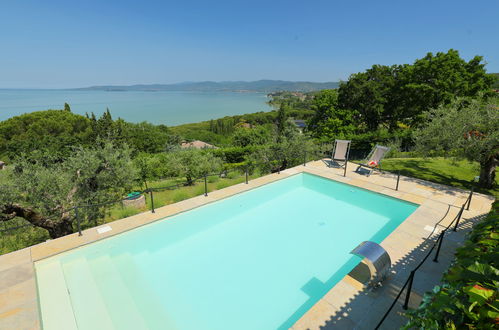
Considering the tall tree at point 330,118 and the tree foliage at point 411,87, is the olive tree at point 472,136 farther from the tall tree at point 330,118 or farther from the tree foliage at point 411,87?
the tall tree at point 330,118

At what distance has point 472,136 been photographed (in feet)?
25.3

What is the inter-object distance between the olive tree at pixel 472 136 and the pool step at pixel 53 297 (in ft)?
35.1

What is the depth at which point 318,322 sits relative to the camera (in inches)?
136

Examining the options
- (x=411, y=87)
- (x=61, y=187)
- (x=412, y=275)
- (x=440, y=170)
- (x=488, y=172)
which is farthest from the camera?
(x=411, y=87)

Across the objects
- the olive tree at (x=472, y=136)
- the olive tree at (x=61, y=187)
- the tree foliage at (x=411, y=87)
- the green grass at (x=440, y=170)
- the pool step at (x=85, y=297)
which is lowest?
the pool step at (x=85, y=297)

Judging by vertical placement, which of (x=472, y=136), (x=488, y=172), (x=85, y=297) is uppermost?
(x=472, y=136)

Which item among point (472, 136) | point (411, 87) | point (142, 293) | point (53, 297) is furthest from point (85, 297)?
point (411, 87)

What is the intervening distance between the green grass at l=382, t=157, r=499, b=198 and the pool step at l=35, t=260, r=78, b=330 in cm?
1142

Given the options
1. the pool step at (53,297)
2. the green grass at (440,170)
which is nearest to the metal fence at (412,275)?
the green grass at (440,170)

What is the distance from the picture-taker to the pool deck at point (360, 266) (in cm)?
350

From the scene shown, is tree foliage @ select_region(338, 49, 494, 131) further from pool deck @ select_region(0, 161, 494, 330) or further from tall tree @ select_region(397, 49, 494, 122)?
pool deck @ select_region(0, 161, 494, 330)

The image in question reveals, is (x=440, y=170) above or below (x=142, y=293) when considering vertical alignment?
above

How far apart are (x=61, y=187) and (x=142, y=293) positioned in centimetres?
426

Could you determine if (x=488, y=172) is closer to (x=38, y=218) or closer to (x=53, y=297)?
(x=53, y=297)
